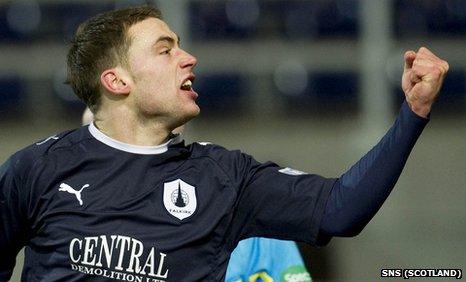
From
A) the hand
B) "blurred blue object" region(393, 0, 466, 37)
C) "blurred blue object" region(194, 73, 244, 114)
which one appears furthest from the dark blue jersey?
"blurred blue object" region(393, 0, 466, 37)

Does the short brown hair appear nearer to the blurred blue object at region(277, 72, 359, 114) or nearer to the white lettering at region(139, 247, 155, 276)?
the white lettering at region(139, 247, 155, 276)

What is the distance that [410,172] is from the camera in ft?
18.9

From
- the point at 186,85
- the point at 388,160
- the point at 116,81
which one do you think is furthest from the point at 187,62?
the point at 388,160

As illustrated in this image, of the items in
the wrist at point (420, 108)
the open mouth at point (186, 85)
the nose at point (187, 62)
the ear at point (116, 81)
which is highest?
the nose at point (187, 62)

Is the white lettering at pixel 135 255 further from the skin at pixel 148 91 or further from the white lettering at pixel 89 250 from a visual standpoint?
the skin at pixel 148 91

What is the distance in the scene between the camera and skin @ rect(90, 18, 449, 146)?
8.71 feet

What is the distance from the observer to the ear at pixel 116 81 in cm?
272

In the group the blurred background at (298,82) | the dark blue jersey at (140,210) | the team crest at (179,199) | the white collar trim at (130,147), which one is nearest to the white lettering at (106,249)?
the dark blue jersey at (140,210)

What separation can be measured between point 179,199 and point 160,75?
14.0 inches

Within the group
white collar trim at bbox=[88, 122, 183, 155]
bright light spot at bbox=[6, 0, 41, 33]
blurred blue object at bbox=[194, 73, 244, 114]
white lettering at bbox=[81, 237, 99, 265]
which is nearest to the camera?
white lettering at bbox=[81, 237, 99, 265]

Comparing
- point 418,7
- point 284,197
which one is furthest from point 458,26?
point 284,197

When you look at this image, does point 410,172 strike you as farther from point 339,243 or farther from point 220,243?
point 220,243

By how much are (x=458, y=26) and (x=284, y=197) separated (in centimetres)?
366

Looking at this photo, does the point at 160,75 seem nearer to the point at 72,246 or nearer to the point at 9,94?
the point at 72,246
